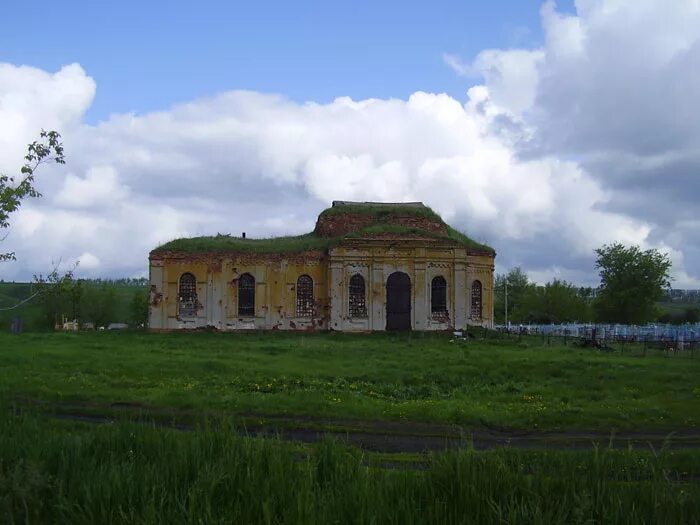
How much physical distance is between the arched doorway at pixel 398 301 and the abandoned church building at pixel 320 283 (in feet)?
0.20

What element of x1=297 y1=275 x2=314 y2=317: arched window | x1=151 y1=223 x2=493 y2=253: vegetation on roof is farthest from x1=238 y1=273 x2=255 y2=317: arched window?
x1=297 y1=275 x2=314 y2=317: arched window

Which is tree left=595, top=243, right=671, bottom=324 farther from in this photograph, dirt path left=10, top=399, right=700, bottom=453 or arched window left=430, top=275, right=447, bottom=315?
dirt path left=10, top=399, right=700, bottom=453

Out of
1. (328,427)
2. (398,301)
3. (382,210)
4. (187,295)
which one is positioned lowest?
(328,427)

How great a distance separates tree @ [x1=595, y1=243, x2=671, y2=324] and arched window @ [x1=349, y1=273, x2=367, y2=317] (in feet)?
107

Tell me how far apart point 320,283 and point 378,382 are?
23325 mm

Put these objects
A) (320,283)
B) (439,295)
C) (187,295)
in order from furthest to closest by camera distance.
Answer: (320,283), (439,295), (187,295)

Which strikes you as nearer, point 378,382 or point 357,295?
point 378,382

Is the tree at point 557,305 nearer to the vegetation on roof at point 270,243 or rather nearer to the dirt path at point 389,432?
the vegetation on roof at point 270,243

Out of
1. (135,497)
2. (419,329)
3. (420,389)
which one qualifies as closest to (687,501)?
(135,497)

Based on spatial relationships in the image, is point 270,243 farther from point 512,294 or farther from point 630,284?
point 512,294

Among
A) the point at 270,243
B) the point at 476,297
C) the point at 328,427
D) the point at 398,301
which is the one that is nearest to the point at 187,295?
the point at 270,243

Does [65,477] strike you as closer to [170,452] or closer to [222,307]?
[170,452]

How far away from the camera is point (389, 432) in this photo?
14.5 m

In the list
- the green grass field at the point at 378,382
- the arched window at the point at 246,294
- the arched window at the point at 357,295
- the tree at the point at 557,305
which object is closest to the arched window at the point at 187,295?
the arched window at the point at 246,294
